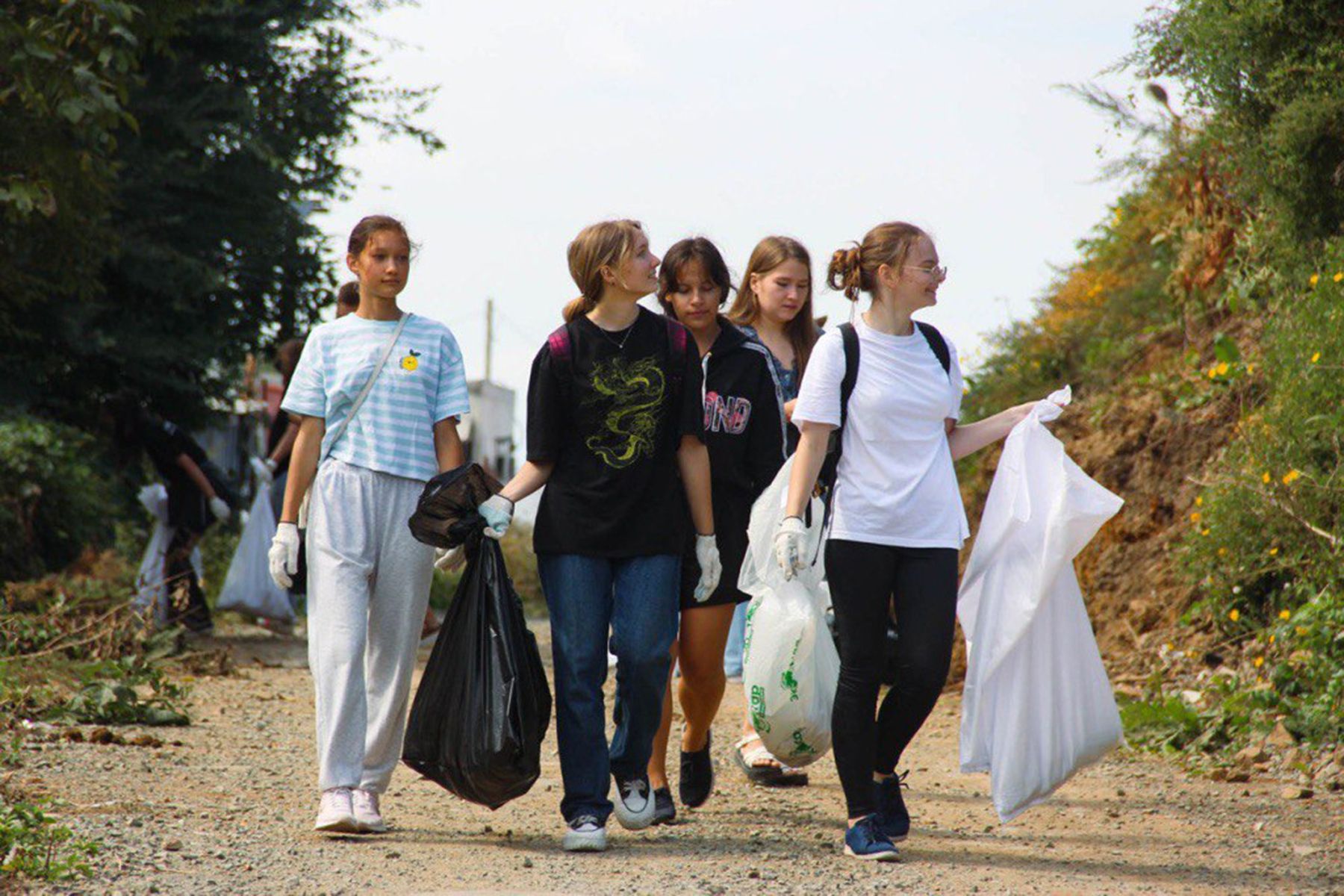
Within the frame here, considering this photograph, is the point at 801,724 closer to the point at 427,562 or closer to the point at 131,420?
the point at 427,562

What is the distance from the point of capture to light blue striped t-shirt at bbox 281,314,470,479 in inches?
211

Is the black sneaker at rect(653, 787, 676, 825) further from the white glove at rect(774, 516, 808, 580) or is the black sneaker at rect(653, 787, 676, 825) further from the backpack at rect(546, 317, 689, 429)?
the backpack at rect(546, 317, 689, 429)

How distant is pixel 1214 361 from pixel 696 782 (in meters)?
5.09

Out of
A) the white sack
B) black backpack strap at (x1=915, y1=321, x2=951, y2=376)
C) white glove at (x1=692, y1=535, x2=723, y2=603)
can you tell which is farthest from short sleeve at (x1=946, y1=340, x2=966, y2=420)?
the white sack

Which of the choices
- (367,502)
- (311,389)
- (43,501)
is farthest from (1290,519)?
(43,501)

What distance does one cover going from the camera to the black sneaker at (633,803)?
5328 millimetres

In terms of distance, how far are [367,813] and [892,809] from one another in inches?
63.2

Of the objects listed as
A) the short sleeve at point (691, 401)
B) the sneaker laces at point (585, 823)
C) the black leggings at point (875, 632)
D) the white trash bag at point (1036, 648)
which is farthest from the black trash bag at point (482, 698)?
the white trash bag at point (1036, 648)

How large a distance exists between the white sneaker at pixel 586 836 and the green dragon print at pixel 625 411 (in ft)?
3.44

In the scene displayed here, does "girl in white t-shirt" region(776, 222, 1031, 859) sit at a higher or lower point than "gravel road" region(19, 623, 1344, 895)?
higher

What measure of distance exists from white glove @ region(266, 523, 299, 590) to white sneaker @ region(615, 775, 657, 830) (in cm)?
121

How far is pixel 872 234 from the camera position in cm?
530

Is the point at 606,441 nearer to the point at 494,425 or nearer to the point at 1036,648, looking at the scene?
the point at 1036,648

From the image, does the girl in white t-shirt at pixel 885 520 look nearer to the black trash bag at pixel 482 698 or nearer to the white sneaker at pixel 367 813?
the black trash bag at pixel 482 698
